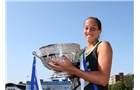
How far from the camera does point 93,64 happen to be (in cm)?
135

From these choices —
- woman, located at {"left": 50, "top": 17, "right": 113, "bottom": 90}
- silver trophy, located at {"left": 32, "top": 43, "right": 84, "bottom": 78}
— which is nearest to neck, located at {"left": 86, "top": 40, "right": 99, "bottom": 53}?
woman, located at {"left": 50, "top": 17, "right": 113, "bottom": 90}

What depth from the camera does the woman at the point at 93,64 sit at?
1.28m

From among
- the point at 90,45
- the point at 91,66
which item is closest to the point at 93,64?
the point at 91,66

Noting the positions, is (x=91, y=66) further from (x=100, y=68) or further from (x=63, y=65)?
(x=63, y=65)

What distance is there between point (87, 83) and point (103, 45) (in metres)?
0.22

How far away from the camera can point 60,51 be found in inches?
53.4

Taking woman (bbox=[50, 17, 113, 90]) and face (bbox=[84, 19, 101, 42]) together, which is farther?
face (bbox=[84, 19, 101, 42])

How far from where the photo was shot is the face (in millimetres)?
1393

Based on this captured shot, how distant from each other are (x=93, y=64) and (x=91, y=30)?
19cm

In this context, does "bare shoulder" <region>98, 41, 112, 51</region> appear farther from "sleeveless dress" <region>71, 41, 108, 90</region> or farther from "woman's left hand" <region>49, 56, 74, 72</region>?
"woman's left hand" <region>49, 56, 74, 72</region>
